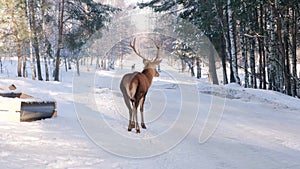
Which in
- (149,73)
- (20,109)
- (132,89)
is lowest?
(20,109)

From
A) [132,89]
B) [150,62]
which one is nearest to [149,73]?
[150,62]

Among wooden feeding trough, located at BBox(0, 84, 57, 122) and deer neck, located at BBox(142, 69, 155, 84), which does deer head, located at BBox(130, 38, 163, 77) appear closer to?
deer neck, located at BBox(142, 69, 155, 84)

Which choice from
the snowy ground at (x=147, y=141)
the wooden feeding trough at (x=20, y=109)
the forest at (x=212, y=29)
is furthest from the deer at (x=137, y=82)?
the forest at (x=212, y=29)

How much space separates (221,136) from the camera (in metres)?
8.24

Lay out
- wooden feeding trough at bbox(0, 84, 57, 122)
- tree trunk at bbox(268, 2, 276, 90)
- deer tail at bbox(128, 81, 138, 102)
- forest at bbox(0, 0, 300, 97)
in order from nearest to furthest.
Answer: deer tail at bbox(128, 81, 138, 102) → wooden feeding trough at bbox(0, 84, 57, 122) → tree trunk at bbox(268, 2, 276, 90) → forest at bbox(0, 0, 300, 97)

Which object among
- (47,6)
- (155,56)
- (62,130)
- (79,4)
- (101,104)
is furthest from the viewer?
(79,4)

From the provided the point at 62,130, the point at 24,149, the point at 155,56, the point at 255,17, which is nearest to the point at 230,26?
the point at 255,17

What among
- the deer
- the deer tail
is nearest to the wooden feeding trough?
the deer

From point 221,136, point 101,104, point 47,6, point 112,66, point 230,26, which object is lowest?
point 221,136

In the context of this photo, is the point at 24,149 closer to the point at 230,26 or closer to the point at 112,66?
the point at 112,66

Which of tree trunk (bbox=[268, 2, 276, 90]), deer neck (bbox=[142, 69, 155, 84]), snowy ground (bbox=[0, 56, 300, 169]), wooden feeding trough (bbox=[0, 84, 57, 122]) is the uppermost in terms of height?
tree trunk (bbox=[268, 2, 276, 90])

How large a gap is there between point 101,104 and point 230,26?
47.7 feet

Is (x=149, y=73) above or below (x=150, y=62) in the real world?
below

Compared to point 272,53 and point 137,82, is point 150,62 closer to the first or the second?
point 137,82
